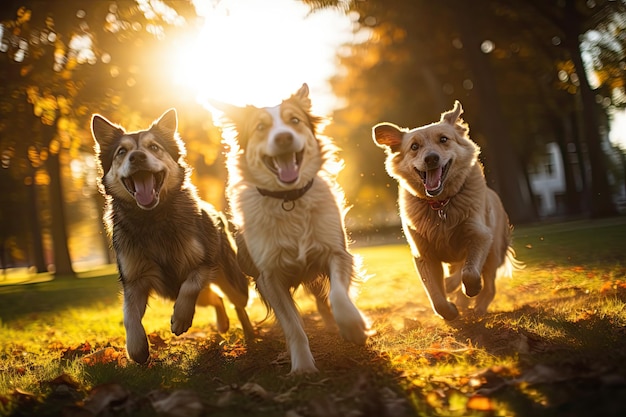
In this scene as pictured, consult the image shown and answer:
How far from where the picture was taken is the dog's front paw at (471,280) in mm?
6098

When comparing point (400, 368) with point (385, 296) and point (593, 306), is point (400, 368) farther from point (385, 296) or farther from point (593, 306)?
point (385, 296)

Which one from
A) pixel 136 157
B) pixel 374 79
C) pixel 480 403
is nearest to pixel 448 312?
pixel 480 403

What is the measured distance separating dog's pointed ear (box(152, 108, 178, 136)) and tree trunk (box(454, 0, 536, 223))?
15526mm

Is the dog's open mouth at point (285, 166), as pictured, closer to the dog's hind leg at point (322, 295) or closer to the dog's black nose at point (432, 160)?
the dog's hind leg at point (322, 295)

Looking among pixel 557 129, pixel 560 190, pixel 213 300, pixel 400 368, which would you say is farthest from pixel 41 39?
Answer: pixel 560 190

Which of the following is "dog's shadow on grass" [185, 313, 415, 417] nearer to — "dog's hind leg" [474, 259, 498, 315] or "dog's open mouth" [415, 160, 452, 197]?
"dog's hind leg" [474, 259, 498, 315]

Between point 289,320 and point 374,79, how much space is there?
26.5 meters

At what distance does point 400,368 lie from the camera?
4590mm

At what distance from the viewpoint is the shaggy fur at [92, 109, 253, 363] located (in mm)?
6047

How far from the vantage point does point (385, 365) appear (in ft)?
15.5

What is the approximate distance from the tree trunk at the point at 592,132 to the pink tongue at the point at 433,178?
46.4 feet

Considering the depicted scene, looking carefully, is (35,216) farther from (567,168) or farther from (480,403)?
(480,403)

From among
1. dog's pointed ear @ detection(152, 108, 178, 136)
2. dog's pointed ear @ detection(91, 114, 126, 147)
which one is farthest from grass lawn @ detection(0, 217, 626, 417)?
dog's pointed ear @ detection(152, 108, 178, 136)

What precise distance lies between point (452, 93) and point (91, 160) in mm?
19030
